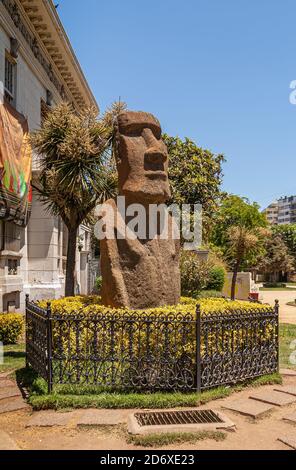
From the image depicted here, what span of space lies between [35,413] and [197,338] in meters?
2.17

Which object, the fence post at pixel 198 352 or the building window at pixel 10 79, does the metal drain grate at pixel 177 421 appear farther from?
the building window at pixel 10 79

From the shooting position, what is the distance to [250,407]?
5.61 meters

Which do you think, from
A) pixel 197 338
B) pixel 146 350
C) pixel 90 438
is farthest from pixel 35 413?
pixel 197 338

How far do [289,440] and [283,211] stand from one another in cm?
13086

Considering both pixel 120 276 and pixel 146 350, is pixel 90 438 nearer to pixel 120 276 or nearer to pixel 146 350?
pixel 146 350

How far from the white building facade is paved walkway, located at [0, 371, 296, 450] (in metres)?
9.42

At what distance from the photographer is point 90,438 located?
4.66 meters

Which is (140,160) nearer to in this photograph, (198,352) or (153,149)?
(153,149)

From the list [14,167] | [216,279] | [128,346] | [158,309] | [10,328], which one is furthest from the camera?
[216,279]

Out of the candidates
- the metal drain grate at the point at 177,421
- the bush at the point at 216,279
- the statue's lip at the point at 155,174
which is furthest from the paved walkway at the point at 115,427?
the bush at the point at 216,279

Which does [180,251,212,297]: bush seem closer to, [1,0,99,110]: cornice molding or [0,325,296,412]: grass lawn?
[1,0,99,110]: cornice molding

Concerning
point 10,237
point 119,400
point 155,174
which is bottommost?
point 119,400

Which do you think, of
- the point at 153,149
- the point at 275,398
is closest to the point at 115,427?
the point at 275,398

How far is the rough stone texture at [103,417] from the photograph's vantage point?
498cm
